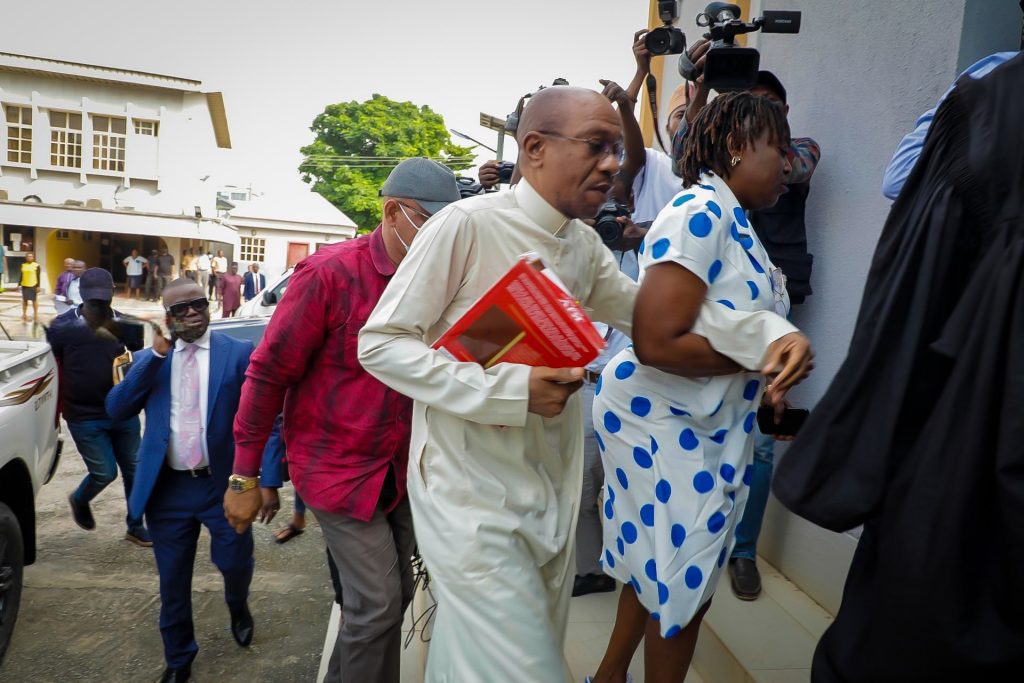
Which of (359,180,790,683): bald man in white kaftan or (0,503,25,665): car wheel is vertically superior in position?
(359,180,790,683): bald man in white kaftan

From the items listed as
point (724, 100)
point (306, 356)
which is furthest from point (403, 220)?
point (724, 100)

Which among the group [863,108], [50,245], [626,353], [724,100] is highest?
[863,108]

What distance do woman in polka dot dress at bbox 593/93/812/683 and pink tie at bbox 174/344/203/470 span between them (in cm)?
230

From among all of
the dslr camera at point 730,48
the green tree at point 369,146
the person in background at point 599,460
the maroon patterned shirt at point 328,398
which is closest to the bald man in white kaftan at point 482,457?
the maroon patterned shirt at point 328,398

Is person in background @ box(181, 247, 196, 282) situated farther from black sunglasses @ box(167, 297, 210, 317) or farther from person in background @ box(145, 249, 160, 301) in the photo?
black sunglasses @ box(167, 297, 210, 317)

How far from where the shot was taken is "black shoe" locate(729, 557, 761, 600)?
331 cm

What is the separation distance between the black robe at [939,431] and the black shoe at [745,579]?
1811 mm

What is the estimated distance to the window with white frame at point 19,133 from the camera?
28.8 m

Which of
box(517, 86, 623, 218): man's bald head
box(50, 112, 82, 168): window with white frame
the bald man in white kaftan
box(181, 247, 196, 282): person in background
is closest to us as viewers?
the bald man in white kaftan

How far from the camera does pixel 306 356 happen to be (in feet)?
8.66

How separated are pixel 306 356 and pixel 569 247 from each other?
42.2 inches

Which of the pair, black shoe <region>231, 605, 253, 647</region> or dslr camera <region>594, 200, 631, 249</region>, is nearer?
dslr camera <region>594, 200, 631, 249</region>

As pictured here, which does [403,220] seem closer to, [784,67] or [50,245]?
[784,67]

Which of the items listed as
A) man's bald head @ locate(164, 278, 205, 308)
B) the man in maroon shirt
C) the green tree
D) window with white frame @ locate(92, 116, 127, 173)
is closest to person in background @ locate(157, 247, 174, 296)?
window with white frame @ locate(92, 116, 127, 173)
